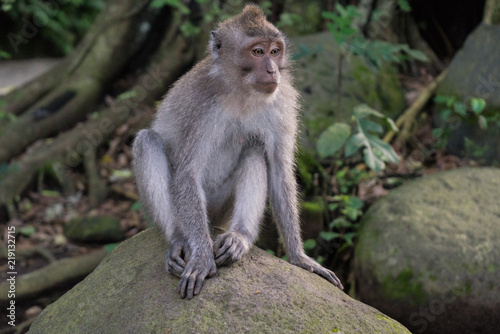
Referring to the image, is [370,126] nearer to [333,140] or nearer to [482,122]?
[333,140]

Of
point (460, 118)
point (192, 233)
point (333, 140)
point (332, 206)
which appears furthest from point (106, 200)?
point (460, 118)

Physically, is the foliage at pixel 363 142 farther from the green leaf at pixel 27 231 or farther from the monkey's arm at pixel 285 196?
the green leaf at pixel 27 231

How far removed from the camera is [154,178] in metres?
4.37

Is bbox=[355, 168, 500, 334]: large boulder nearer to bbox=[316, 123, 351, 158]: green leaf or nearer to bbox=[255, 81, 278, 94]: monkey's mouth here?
bbox=[316, 123, 351, 158]: green leaf

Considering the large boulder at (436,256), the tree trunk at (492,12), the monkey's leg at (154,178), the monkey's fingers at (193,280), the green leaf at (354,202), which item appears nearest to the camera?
the monkey's fingers at (193,280)

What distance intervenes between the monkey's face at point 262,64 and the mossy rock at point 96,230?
14.1 ft

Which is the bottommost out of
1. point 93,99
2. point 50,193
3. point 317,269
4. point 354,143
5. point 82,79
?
point 50,193

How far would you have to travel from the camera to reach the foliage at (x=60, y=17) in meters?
13.0

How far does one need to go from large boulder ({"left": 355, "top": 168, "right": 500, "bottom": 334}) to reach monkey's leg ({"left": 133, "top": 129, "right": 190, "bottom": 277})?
8.09ft

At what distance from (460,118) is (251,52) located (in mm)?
4797

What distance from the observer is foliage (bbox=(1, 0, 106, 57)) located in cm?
1298

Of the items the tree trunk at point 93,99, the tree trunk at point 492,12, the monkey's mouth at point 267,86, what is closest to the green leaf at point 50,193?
the tree trunk at point 93,99

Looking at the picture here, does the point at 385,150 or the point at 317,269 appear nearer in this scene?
the point at 317,269

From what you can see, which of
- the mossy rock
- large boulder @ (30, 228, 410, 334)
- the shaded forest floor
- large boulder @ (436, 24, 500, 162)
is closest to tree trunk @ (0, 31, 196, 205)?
the shaded forest floor
